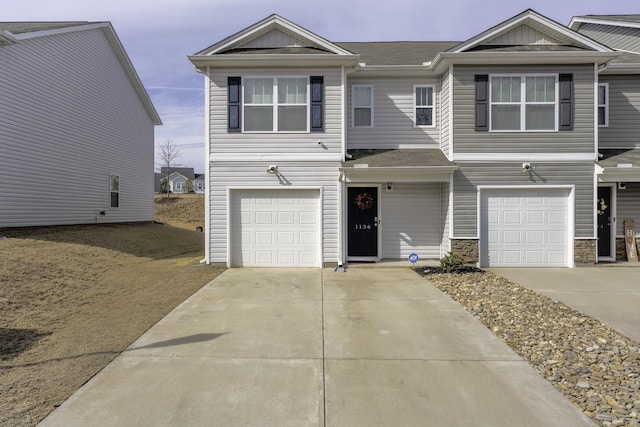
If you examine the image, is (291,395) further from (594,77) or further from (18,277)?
(594,77)

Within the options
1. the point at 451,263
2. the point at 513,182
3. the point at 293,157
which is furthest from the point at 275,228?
the point at 513,182

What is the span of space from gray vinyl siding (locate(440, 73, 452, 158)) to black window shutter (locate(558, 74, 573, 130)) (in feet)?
9.43

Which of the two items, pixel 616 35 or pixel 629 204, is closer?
pixel 629 204

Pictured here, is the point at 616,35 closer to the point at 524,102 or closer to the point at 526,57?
the point at 526,57

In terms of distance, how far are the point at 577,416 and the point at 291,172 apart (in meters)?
8.28

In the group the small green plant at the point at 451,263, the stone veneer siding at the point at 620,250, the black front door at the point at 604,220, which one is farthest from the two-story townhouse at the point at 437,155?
the stone veneer siding at the point at 620,250

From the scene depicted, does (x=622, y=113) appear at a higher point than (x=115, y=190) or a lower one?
higher

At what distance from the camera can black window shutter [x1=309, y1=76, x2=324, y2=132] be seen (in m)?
10.4

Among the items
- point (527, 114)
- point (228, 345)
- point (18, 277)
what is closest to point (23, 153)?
point (18, 277)

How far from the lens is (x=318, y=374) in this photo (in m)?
4.09

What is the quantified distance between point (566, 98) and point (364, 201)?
19.6ft

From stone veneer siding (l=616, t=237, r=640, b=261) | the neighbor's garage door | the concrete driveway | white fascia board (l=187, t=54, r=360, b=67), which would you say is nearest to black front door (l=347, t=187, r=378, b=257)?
the neighbor's garage door

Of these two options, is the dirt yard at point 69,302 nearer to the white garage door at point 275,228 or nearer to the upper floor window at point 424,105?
the white garage door at point 275,228

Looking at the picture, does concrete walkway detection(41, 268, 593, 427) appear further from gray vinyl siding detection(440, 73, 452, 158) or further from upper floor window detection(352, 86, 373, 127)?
upper floor window detection(352, 86, 373, 127)
